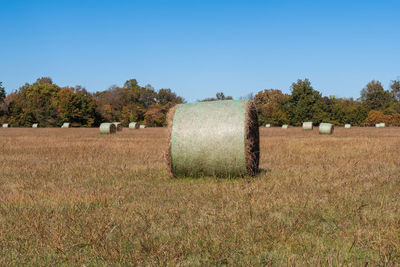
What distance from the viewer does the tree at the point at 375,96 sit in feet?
322

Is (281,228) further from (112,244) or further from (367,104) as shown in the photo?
(367,104)

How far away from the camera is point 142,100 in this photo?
4067 inches

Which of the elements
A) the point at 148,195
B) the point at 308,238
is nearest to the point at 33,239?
the point at 148,195

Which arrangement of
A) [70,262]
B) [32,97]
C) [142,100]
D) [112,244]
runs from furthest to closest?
[142,100] < [32,97] < [112,244] < [70,262]

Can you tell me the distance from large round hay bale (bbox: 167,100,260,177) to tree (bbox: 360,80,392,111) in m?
96.1

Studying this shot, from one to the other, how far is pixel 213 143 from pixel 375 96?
106523 millimetres

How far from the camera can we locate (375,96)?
103312 millimetres

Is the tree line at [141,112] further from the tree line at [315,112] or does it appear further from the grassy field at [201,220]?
the grassy field at [201,220]

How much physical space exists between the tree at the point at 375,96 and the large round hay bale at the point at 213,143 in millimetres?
96086

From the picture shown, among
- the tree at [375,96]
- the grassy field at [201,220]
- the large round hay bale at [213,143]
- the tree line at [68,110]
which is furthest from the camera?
the tree at [375,96]

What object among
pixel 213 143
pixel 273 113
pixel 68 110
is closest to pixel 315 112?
pixel 273 113

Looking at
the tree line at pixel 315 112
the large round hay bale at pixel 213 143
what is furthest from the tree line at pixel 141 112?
the large round hay bale at pixel 213 143

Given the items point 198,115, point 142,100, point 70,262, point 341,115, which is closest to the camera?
point 70,262

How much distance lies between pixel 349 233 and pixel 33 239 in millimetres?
3742
